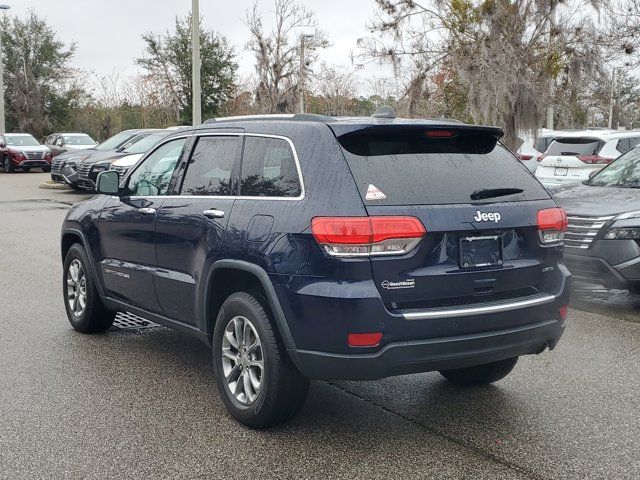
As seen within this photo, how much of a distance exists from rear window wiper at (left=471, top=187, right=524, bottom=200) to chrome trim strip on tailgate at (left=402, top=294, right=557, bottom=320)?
0.59 m

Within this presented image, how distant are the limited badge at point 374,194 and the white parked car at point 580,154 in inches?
397

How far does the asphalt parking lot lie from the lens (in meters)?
3.90

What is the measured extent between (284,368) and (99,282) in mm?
2541

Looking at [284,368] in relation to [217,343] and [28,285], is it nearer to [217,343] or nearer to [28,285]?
[217,343]

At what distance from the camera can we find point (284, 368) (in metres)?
4.15

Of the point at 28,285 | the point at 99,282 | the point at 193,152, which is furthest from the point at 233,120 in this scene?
the point at 28,285

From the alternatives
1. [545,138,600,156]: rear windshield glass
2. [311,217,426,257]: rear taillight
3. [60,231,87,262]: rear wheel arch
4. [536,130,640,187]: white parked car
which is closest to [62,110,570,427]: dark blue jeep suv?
[311,217,426,257]: rear taillight

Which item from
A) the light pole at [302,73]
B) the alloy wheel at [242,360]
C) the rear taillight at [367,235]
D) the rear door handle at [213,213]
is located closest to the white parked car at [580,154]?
the rear door handle at [213,213]

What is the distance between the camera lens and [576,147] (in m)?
14.1

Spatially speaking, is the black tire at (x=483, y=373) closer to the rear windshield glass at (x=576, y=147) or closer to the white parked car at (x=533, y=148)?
the rear windshield glass at (x=576, y=147)

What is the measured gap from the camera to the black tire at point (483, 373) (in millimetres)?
5023

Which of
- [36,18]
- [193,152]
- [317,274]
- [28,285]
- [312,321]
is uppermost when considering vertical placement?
[36,18]

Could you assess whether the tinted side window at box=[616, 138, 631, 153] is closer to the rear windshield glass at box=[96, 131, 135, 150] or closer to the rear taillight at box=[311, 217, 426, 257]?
the rear taillight at box=[311, 217, 426, 257]

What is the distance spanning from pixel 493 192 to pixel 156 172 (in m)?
2.50
